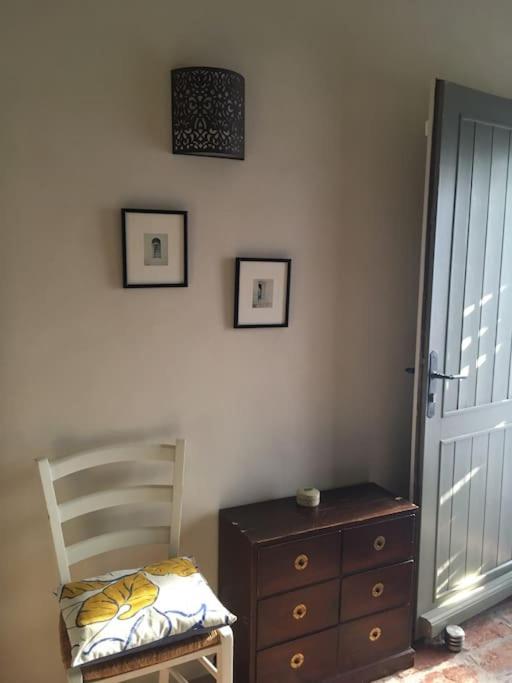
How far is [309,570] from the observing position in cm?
203

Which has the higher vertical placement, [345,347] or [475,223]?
[475,223]

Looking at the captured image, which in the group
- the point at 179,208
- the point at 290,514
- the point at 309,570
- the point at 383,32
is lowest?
the point at 309,570

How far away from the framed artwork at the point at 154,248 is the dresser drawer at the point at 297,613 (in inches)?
43.3

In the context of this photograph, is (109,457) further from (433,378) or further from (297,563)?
(433,378)

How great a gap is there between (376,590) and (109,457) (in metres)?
1.09

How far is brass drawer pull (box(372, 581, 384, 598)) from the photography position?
2.19m

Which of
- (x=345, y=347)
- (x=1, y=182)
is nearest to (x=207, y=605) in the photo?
(x=345, y=347)

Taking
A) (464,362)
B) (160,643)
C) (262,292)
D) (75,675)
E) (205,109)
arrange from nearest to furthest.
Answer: (75,675)
(160,643)
(205,109)
(262,292)
(464,362)

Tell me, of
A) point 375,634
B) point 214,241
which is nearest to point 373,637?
point 375,634

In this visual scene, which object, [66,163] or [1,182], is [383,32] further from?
[1,182]

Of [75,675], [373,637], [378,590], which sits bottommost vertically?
[373,637]

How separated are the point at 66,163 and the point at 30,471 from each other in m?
0.94

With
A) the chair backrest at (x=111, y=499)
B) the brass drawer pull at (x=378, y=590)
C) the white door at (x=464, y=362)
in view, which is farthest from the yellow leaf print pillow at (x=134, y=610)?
the white door at (x=464, y=362)

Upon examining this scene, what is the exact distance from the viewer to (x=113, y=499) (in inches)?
74.4
